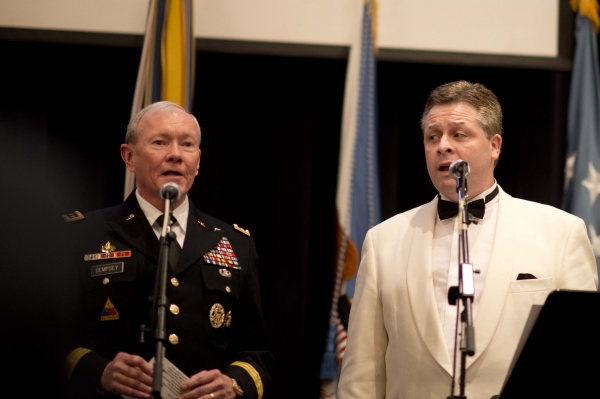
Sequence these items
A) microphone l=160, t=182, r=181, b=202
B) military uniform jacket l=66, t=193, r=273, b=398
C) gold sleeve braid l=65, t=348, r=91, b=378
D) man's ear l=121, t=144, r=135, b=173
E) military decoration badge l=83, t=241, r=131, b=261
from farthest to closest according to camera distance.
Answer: man's ear l=121, t=144, r=135, b=173, military decoration badge l=83, t=241, r=131, b=261, military uniform jacket l=66, t=193, r=273, b=398, gold sleeve braid l=65, t=348, r=91, b=378, microphone l=160, t=182, r=181, b=202

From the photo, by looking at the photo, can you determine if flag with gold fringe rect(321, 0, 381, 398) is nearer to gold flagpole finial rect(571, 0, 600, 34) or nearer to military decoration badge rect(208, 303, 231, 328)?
gold flagpole finial rect(571, 0, 600, 34)

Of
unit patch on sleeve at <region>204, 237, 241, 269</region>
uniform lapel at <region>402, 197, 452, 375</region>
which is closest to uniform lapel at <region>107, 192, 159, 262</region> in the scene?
unit patch on sleeve at <region>204, 237, 241, 269</region>

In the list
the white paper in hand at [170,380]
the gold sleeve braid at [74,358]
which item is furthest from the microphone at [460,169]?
the gold sleeve braid at [74,358]

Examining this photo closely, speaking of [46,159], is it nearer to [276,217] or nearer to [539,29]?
[276,217]

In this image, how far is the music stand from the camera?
2004mm

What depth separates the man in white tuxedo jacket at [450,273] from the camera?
269cm

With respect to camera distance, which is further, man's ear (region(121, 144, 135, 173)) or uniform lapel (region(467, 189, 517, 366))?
man's ear (region(121, 144, 135, 173))

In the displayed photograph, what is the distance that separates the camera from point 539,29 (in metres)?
4.40

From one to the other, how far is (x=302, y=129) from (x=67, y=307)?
2.96m

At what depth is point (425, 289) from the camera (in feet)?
9.18

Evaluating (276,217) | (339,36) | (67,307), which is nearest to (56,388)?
(67,307)

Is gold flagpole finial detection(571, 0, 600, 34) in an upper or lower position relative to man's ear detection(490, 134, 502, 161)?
upper

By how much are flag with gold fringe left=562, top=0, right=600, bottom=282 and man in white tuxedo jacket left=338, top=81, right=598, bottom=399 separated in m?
1.47

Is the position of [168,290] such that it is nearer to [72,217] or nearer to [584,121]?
[72,217]
